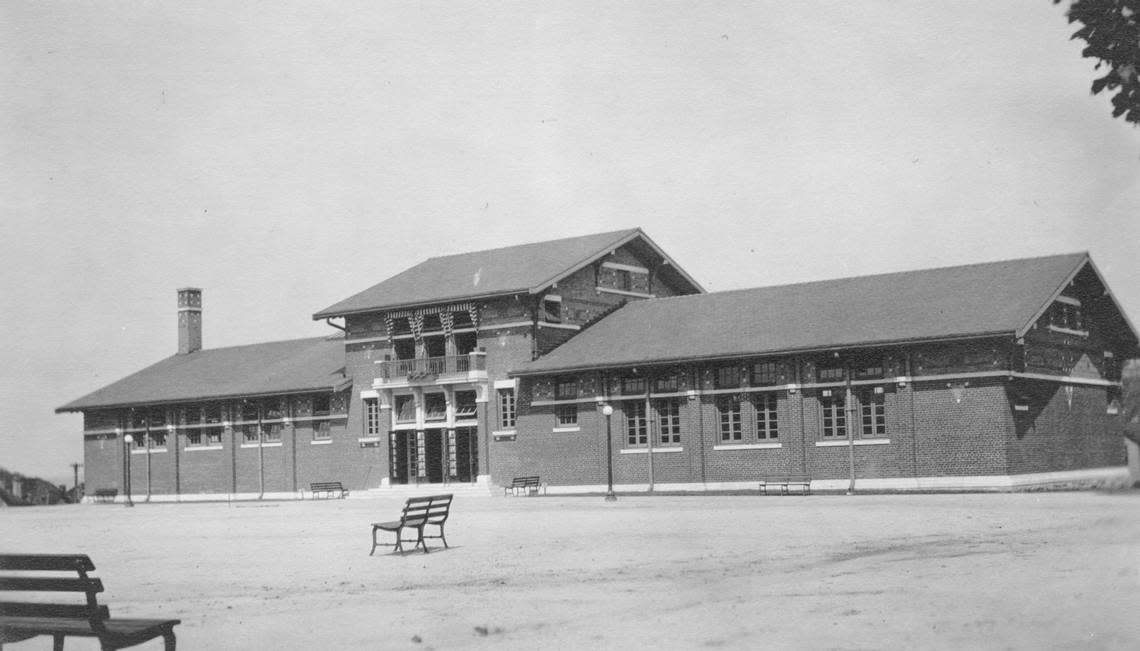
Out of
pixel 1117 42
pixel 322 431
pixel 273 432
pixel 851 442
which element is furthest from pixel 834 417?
pixel 1117 42

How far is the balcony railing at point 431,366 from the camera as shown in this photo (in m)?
42.4

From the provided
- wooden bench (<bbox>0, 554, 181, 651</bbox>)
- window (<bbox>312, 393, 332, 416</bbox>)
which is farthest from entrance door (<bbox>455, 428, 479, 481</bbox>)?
wooden bench (<bbox>0, 554, 181, 651</bbox>)

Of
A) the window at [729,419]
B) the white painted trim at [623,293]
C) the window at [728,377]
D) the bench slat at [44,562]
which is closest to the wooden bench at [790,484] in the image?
the window at [729,419]

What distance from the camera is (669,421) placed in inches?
1474

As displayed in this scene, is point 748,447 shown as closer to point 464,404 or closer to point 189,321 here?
point 464,404

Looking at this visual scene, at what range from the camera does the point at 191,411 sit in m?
50.5

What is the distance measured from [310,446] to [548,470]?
11.2 meters

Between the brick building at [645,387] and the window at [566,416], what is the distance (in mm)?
60

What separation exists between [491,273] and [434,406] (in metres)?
5.16

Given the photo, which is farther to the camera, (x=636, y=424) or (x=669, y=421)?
(x=636, y=424)

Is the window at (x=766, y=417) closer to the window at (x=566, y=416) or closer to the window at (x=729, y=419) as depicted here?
the window at (x=729, y=419)

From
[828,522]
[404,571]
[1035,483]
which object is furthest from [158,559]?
[1035,483]

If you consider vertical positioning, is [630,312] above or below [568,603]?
above

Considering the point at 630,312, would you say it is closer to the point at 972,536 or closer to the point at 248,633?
the point at 972,536
